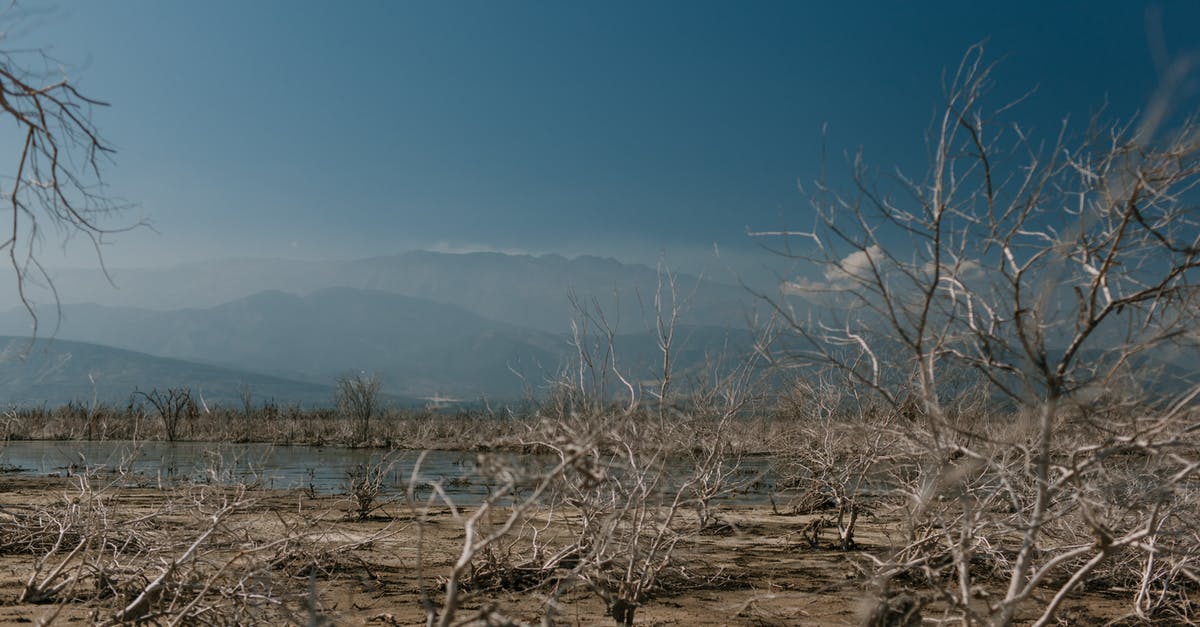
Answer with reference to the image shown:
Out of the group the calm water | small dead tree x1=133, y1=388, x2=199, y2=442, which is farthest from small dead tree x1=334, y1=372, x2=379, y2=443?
small dead tree x1=133, y1=388, x2=199, y2=442

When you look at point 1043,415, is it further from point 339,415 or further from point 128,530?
point 339,415

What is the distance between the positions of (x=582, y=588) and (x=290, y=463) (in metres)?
18.4

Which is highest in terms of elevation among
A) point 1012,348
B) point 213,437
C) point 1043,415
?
point 1012,348

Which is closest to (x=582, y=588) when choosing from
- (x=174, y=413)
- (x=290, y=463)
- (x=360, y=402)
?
(x=290, y=463)

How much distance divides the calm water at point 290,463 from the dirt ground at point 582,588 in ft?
17.1

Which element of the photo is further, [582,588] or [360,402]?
[360,402]

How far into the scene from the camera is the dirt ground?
692 cm

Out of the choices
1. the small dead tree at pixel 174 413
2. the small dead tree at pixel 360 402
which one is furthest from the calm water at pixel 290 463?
the small dead tree at pixel 360 402

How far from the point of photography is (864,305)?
14.6 feet

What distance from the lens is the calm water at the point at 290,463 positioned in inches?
703

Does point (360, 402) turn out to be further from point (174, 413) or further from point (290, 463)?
point (290, 463)

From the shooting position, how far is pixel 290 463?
24422 millimetres

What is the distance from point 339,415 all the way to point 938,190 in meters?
36.7

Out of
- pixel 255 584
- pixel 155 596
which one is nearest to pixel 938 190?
pixel 255 584
